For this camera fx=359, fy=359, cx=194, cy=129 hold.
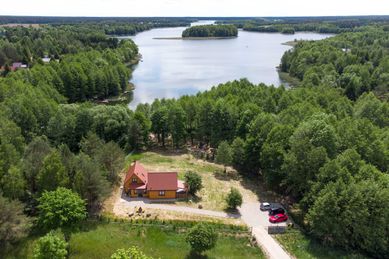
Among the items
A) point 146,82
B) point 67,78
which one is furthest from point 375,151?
point 146,82

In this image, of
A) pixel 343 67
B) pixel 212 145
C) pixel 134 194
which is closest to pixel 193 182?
pixel 134 194

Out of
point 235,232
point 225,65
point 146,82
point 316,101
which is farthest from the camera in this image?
point 225,65

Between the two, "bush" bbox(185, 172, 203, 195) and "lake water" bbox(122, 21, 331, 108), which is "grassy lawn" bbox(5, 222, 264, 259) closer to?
"bush" bbox(185, 172, 203, 195)

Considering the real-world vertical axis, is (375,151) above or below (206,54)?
above

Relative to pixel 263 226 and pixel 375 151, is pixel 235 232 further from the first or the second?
pixel 375 151

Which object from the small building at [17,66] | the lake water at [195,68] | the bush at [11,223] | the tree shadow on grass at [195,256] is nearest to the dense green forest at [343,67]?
the lake water at [195,68]

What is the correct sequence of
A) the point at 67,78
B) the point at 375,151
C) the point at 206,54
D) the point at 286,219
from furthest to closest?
1. the point at 206,54
2. the point at 67,78
3. the point at 375,151
4. the point at 286,219

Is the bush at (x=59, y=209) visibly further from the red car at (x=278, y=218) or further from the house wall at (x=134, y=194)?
the red car at (x=278, y=218)

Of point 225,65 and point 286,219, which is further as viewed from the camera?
point 225,65
